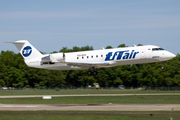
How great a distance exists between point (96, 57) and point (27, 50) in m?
11.5

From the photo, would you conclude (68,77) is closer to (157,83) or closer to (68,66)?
(157,83)

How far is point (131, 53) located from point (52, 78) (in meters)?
61.9

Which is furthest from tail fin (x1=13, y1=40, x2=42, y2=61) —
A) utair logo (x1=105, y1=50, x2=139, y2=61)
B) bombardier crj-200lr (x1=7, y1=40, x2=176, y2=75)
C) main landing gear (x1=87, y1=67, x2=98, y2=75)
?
utair logo (x1=105, y1=50, x2=139, y2=61)

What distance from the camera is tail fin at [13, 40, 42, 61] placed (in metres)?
45.9

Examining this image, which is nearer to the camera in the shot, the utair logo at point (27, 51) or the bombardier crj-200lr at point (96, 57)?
the bombardier crj-200lr at point (96, 57)

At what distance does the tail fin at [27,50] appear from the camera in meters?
45.9
